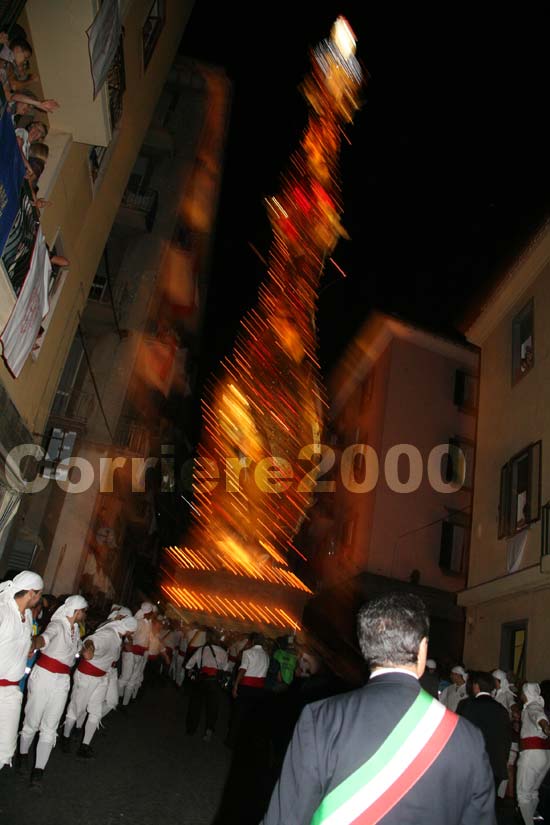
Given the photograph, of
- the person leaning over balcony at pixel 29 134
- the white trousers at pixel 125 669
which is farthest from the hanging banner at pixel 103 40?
the white trousers at pixel 125 669

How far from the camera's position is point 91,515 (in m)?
18.8

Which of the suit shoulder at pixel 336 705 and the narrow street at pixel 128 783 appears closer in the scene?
the suit shoulder at pixel 336 705

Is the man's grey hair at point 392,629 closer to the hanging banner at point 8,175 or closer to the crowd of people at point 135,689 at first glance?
the crowd of people at point 135,689

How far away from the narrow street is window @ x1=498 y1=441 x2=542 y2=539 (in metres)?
8.54

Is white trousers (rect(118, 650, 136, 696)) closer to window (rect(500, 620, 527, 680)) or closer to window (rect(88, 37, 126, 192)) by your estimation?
window (rect(500, 620, 527, 680))

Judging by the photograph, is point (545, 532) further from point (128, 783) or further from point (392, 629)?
point (392, 629)

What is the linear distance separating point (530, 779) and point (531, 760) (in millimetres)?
239

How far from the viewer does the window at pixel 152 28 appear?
12.1m

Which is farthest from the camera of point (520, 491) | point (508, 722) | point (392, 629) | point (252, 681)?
point (520, 491)

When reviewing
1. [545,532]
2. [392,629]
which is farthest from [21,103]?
[545,532]

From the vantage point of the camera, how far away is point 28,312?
805cm

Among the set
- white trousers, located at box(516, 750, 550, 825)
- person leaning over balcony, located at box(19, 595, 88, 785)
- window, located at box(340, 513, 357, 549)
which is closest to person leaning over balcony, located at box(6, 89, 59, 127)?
person leaning over balcony, located at box(19, 595, 88, 785)

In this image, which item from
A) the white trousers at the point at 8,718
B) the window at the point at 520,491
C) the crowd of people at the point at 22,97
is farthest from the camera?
the window at the point at 520,491

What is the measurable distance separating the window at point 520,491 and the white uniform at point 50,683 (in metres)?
10.5
